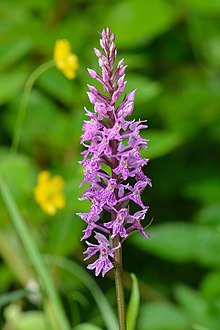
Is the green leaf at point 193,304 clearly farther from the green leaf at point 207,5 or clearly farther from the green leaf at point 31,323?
the green leaf at point 207,5

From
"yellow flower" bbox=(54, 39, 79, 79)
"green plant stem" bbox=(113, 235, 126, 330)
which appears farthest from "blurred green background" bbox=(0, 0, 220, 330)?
"green plant stem" bbox=(113, 235, 126, 330)

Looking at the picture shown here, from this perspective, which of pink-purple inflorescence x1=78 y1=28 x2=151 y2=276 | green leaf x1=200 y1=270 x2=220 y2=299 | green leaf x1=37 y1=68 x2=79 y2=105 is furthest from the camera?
green leaf x1=37 y1=68 x2=79 y2=105

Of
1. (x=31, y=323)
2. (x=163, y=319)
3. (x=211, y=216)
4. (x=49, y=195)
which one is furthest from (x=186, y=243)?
(x=31, y=323)

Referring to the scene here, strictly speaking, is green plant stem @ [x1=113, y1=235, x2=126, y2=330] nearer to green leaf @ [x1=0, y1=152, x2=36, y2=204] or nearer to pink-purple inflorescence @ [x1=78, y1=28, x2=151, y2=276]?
pink-purple inflorescence @ [x1=78, y1=28, x2=151, y2=276]

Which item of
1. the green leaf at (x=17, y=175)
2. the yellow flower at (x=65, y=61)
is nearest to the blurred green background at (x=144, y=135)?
the green leaf at (x=17, y=175)

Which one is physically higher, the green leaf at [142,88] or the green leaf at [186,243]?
the green leaf at [142,88]

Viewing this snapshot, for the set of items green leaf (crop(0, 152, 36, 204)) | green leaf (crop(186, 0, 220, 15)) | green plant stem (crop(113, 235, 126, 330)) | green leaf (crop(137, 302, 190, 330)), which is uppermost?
green leaf (crop(186, 0, 220, 15))
